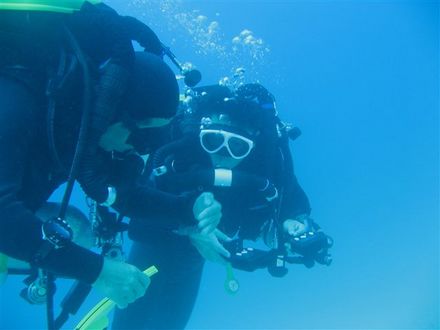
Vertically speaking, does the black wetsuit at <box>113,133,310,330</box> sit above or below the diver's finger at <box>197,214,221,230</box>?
below

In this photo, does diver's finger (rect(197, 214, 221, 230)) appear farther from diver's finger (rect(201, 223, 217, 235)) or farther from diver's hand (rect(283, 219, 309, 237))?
diver's hand (rect(283, 219, 309, 237))

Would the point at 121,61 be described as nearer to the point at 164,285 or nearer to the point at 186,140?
the point at 186,140

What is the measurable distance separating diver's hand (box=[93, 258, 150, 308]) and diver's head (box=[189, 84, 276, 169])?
3282 millimetres

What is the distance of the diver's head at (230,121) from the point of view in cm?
512

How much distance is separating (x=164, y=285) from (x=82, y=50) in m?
3.73

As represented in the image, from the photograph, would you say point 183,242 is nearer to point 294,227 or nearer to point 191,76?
point 294,227

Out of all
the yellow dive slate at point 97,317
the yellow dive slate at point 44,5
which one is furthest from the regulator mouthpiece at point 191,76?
the yellow dive slate at point 97,317

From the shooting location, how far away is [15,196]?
163cm

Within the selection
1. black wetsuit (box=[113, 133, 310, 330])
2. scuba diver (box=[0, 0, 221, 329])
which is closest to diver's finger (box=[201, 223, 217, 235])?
scuba diver (box=[0, 0, 221, 329])

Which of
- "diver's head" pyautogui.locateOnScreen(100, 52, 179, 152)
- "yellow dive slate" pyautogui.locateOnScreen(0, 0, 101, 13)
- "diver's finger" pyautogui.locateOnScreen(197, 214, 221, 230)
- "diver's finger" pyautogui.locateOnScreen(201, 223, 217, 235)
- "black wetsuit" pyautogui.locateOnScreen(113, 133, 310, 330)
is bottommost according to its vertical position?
"black wetsuit" pyautogui.locateOnScreen(113, 133, 310, 330)

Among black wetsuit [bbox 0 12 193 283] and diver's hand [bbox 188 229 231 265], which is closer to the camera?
black wetsuit [bbox 0 12 193 283]

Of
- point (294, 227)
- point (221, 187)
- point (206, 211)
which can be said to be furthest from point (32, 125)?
point (294, 227)

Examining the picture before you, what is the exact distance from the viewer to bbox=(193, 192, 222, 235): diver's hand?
2977 millimetres

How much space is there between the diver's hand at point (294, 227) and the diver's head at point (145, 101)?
9.85 feet
